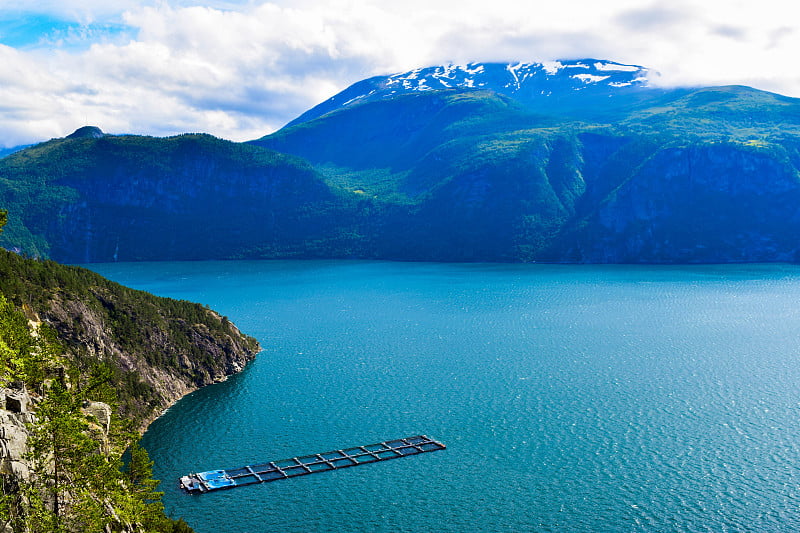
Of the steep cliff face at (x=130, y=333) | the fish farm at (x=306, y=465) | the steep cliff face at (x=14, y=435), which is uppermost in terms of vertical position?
the steep cliff face at (x=14, y=435)

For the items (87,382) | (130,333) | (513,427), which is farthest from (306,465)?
(130,333)

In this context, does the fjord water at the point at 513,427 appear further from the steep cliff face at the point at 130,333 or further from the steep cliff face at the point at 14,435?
the steep cliff face at the point at 14,435

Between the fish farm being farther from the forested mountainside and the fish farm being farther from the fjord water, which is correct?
the forested mountainside

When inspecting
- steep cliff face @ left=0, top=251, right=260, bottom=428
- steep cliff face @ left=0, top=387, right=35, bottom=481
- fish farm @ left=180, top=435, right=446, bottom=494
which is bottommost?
fish farm @ left=180, top=435, right=446, bottom=494

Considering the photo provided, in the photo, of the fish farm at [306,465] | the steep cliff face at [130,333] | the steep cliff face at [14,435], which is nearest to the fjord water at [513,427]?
the fish farm at [306,465]

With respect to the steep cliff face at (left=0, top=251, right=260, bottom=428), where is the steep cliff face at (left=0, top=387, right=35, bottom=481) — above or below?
above

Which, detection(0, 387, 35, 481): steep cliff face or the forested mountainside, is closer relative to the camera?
detection(0, 387, 35, 481): steep cliff face

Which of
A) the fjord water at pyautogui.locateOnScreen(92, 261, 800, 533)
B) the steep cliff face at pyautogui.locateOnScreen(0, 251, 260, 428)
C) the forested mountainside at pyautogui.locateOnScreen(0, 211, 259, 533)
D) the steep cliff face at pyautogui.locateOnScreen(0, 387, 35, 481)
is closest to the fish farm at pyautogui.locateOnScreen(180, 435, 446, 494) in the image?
the fjord water at pyautogui.locateOnScreen(92, 261, 800, 533)

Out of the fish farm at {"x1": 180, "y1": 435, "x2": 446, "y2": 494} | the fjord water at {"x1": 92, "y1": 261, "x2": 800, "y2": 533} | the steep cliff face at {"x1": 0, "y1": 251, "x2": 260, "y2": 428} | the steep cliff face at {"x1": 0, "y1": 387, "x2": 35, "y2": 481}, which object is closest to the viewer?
the steep cliff face at {"x1": 0, "y1": 387, "x2": 35, "y2": 481}
